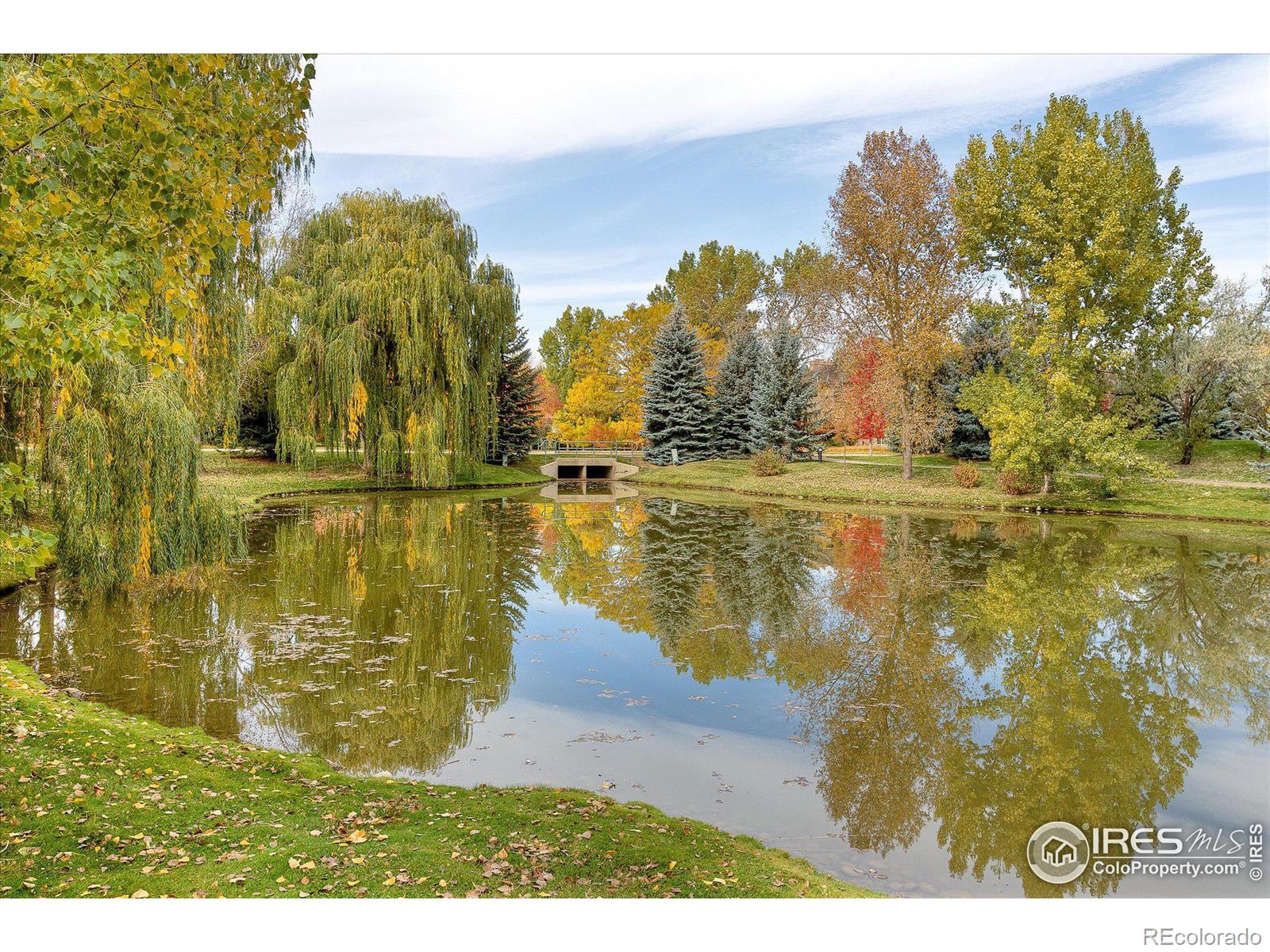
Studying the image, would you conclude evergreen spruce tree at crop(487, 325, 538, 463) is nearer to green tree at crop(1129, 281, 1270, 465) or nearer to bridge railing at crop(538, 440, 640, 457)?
bridge railing at crop(538, 440, 640, 457)

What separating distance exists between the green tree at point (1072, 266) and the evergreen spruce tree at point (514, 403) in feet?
65.3

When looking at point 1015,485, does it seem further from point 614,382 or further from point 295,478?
point 614,382

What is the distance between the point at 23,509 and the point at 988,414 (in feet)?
80.7

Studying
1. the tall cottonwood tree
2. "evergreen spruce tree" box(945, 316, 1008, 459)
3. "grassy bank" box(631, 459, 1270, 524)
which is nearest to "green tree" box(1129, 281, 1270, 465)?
"grassy bank" box(631, 459, 1270, 524)

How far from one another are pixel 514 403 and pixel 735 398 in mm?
11003

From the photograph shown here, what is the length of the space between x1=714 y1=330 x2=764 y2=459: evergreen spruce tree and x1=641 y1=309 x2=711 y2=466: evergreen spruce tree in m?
0.67

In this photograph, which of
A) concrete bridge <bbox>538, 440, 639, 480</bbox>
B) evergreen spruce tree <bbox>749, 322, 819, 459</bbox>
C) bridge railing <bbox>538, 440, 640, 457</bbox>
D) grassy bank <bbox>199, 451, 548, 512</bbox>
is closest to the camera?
grassy bank <bbox>199, 451, 548, 512</bbox>

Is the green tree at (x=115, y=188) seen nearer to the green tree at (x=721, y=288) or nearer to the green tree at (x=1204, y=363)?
the green tree at (x=1204, y=363)

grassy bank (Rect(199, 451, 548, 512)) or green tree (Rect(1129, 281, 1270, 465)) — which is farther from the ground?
green tree (Rect(1129, 281, 1270, 465))

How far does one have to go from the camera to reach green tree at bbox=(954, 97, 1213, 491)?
22453 mm

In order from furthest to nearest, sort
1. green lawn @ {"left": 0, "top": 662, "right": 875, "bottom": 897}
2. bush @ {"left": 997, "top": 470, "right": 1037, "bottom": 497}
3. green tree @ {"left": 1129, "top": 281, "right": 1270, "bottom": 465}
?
green tree @ {"left": 1129, "top": 281, "right": 1270, "bottom": 465} → bush @ {"left": 997, "top": 470, "right": 1037, "bottom": 497} → green lawn @ {"left": 0, "top": 662, "right": 875, "bottom": 897}

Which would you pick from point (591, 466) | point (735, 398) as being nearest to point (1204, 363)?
point (735, 398)

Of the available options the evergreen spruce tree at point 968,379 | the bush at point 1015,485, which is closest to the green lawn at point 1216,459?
the bush at point 1015,485

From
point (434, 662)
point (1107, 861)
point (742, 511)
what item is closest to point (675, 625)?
point (434, 662)
